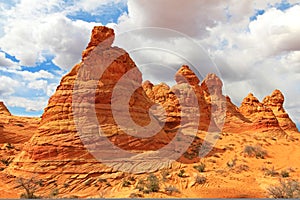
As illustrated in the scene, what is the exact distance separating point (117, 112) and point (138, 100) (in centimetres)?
316

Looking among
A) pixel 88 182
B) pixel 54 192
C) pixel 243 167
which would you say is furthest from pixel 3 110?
pixel 243 167

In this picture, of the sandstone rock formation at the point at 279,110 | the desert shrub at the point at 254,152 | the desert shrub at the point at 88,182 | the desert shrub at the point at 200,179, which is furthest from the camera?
the sandstone rock formation at the point at 279,110

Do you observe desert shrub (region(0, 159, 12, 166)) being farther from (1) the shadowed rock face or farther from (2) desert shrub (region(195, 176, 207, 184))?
(2) desert shrub (region(195, 176, 207, 184))

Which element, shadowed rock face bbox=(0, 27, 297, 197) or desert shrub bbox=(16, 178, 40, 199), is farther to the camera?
shadowed rock face bbox=(0, 27, 297, 197)

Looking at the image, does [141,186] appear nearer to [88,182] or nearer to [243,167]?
[88,182]

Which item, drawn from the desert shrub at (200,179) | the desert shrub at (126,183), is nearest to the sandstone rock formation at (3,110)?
the desert shrub at (126,183)

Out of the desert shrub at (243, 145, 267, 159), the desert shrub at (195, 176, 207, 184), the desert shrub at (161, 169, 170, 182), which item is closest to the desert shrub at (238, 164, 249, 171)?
the desert shrub at (243, 145, 267, 159)

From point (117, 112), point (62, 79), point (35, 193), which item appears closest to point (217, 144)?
point (117, 112)

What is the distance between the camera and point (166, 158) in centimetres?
2142

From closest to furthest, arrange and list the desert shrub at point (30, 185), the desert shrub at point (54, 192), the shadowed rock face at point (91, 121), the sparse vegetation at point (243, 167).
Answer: the desert shrub at point (30, 185) → the desert shrub at point (54, 192) → the shadowed rock face at point (91, 121) → the sparse vegetation at point (243, 167)

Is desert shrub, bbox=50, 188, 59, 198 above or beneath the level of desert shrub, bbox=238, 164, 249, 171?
beneath

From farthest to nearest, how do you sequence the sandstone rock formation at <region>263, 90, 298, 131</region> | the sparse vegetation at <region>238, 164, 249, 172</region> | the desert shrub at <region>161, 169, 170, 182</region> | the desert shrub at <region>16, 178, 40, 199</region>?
the sandstone rock formation at <region>263, 90, 298, 131</region> < the sparse vegetation at <region>238, 164, 249, 172</region> < the desert shrub at <region>161, 169, 170, 182</region> < the desert shrub at <region>16, 178, 40, 199</region>

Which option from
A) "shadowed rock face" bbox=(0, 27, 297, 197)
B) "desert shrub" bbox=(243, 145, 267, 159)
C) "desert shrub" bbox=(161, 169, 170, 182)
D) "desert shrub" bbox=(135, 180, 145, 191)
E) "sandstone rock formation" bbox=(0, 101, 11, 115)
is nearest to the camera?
"desert shrub" bbox=(135, 180, 145, 191)

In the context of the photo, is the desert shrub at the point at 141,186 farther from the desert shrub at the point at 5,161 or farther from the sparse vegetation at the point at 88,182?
the desert shrub at the point at 5,161
